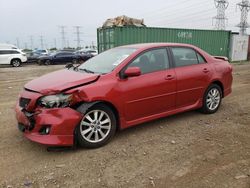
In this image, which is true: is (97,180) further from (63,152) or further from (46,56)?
(46,56)

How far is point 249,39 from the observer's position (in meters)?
24.3

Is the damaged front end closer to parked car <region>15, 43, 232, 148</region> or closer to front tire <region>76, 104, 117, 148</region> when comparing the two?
parked car <region>15, 43, 232, 148</region>

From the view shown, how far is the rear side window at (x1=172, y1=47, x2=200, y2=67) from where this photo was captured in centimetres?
527

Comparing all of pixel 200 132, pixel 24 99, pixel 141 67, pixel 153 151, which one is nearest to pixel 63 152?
pixel 24 99

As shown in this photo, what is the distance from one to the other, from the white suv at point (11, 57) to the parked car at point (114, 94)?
20052 millimetres

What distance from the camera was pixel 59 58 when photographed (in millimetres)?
25953

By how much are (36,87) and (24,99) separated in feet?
0.82

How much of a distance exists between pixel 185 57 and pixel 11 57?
20.9 metres

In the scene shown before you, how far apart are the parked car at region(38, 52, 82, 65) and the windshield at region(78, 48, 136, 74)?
69.4ft

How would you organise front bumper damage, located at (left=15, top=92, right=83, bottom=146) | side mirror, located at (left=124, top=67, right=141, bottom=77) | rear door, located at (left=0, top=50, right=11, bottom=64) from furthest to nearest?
rear door, located at (left=0, top=50, right=11, bottom=64)
side mirror, located at (left=124, top=67, right=141, bottom=77)
front bumper damage, located at (left=15, top=92, right=83, bottom=146)

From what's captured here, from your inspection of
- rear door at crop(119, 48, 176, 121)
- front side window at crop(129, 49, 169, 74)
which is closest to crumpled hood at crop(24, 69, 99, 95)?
rear door at crop(119, 48, 176, 121)

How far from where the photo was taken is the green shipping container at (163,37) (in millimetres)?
17734

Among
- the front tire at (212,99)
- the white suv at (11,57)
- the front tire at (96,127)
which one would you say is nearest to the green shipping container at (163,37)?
the white suv at (11,57)

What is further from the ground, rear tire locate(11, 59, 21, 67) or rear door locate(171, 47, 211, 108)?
rear door locate(171, 47, 211, 108)
